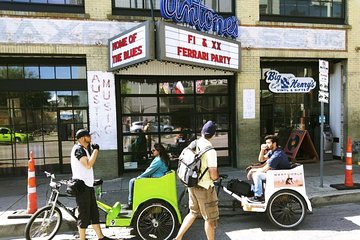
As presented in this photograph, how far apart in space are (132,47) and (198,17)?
190 cm

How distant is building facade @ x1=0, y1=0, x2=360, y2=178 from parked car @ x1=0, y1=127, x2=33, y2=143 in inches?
1.1

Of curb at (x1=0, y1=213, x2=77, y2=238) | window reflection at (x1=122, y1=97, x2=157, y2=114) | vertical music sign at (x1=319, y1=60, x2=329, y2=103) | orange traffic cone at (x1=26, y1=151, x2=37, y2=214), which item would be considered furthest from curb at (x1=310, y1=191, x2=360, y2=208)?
orange traffic cone at (x1=26, y1=151, x2=37, y2=214)

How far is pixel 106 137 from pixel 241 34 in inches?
204

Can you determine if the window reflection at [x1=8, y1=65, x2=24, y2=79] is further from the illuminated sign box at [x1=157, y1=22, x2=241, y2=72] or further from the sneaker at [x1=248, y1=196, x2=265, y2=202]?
the sneaker at [x1=248, y1=196, x2=265, y2=202]

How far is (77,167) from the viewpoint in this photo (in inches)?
187

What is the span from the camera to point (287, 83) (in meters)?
11.2

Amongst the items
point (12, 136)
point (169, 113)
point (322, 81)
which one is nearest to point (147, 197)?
point (322, 81)

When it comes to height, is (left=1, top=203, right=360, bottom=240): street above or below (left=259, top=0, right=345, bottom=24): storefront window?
below

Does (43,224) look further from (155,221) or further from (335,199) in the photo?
(335,199)

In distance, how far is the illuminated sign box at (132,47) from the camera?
23.9ft

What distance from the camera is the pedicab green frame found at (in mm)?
5004

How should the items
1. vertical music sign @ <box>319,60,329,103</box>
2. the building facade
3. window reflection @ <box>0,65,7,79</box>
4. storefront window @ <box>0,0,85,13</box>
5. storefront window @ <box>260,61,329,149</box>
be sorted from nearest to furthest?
vertical music sign @ <box>319,60,329,103</box> → storefront window @ <box>0,0,85,13</box> → the building facade → window reflection @ <box>0,65,7,79</box> → storefront window @ <box>260,61,329,149</box>

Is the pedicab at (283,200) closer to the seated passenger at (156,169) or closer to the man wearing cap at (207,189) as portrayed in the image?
the man wearing cap at (207,189)

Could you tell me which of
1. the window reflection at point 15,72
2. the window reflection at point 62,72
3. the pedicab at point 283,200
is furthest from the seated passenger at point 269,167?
the window reflection at point 15,72
